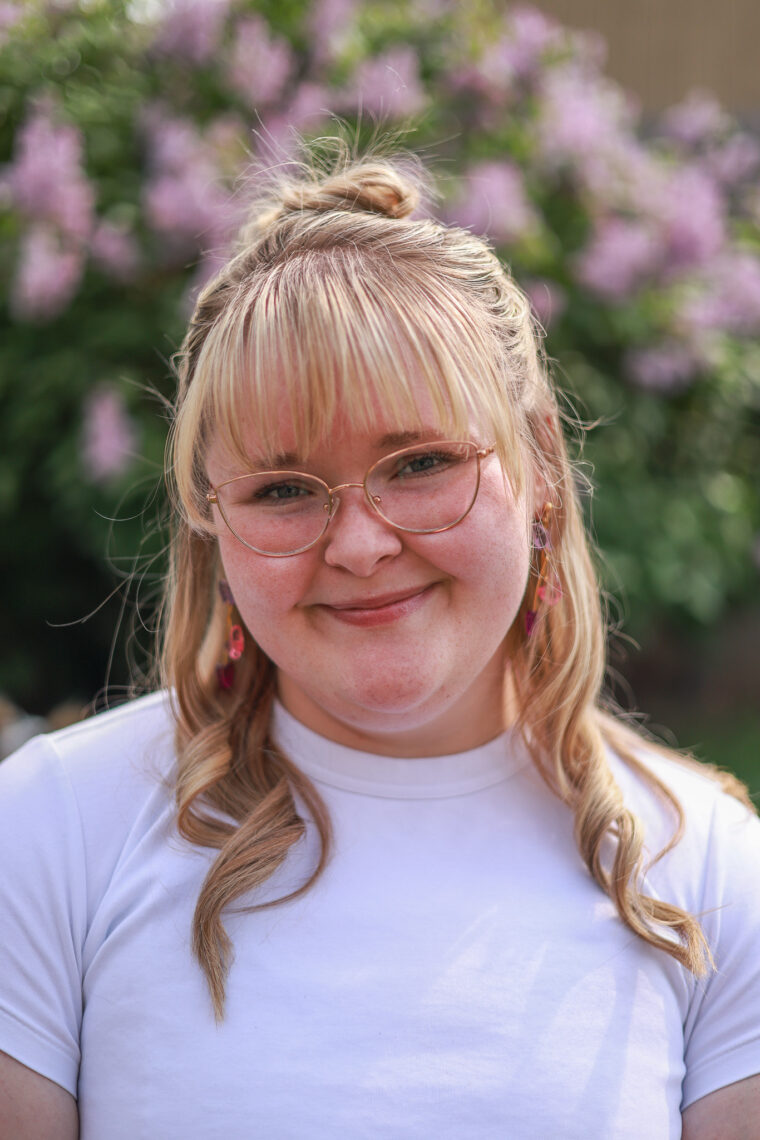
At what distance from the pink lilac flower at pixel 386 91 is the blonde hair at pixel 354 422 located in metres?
1.69

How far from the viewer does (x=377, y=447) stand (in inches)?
56.2

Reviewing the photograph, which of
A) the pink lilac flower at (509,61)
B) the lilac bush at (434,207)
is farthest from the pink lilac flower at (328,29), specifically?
the pink lilac flower at (509,61)

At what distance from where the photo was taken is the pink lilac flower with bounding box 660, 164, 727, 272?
12.5ft

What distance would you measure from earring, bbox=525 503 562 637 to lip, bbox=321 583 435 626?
0.26 meters

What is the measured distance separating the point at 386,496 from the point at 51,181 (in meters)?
2.09

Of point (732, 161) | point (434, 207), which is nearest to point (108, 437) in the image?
point (434, 207)

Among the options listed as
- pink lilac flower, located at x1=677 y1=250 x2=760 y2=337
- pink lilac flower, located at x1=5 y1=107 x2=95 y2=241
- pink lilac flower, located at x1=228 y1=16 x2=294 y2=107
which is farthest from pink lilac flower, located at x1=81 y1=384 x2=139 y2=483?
pink lilac flower, located at x1=677 y1=250 x2=760 y2=337

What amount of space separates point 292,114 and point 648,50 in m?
3.37

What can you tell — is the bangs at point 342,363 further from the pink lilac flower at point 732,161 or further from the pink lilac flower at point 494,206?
the pink lilac flower at point 732,161

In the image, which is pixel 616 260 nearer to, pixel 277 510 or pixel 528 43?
pixel 528 43

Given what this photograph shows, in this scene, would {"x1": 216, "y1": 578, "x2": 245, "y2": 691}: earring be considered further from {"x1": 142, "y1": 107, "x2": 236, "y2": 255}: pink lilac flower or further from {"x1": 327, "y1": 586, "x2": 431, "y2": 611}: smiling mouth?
{"x1": 142, "y1": 107, "x2": 236, "y2": 255}: pink lilac flower

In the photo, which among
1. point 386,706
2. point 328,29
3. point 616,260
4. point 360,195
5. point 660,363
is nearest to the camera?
point 386,706

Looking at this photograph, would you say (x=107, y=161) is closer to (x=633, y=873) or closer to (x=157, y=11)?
(x=157, y=11)

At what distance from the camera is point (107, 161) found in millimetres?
3424
